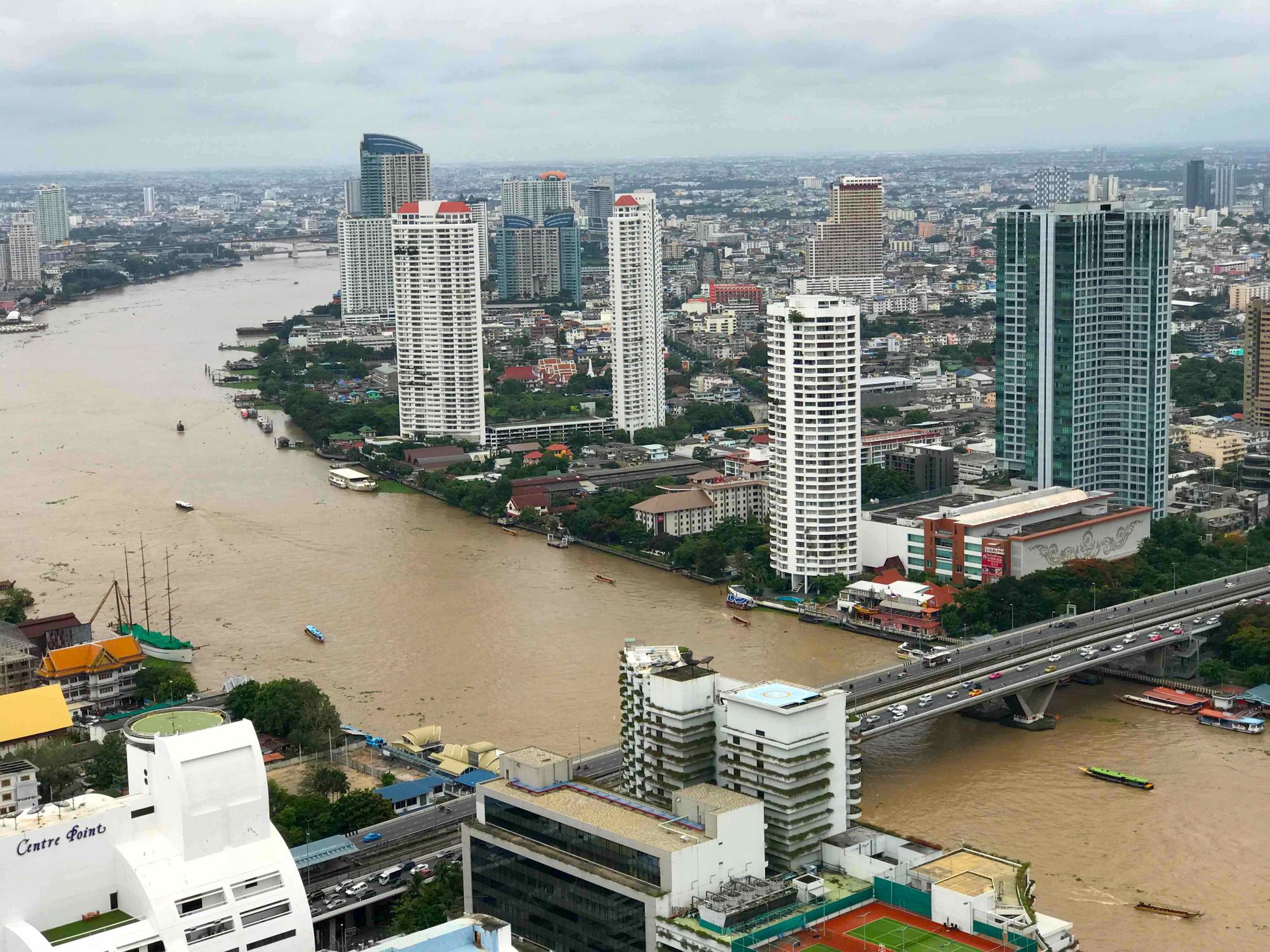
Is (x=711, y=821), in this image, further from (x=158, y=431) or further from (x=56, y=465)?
(x=158, y=431)

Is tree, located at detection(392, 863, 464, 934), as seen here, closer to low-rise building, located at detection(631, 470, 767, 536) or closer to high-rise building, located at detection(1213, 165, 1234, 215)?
low-rise building, located at detection(631, 470, 767, 536)

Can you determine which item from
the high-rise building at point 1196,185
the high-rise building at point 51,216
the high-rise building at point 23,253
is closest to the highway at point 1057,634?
the high-rise building at point 23,253

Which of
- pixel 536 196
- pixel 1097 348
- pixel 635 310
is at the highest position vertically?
pixel 536 196

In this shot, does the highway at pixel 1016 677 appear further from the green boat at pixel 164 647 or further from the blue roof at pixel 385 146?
the blue roof at pixel 385 146

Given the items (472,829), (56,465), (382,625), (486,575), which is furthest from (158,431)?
(472,829)

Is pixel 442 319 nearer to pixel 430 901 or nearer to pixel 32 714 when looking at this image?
pixel 32 714

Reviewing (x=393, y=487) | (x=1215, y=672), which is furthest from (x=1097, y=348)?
(x=393, y=487)
